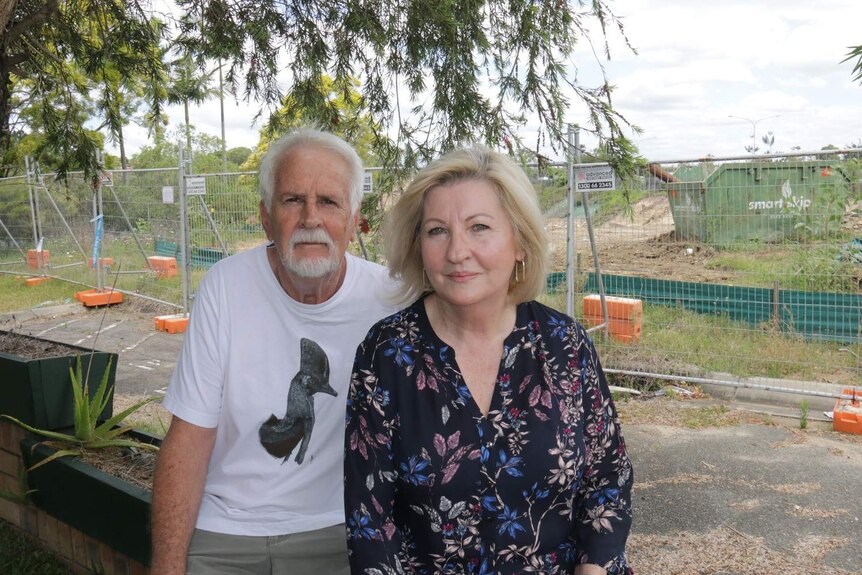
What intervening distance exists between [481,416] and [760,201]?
597 cm

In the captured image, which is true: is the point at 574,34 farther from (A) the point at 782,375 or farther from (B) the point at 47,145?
(A) the point at 782,375

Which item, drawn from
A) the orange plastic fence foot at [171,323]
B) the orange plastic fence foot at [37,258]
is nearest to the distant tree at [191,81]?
the orange plastic fence foot at [171,323]

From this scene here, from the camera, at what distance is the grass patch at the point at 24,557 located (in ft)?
13.0

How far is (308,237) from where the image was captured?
244cm

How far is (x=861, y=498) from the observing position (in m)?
5.28

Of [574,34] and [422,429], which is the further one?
[574,34]

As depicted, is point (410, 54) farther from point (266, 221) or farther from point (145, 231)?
point (145, 231)

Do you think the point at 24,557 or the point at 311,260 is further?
the point at 24,557

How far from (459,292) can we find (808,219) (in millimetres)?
5893

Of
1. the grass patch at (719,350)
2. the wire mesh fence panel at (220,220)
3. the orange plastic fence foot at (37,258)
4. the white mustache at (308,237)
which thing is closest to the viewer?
the white mustache at (308,237)

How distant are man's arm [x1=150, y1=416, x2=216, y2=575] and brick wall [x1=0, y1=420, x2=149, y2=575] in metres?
0.88

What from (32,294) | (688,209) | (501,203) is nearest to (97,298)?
(32,294)

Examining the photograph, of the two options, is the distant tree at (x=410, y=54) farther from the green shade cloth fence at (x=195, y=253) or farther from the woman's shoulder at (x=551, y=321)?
the green shade cloth fence at (x=195, y=253)

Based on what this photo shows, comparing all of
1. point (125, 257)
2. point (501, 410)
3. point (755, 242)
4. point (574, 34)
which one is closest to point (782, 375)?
point (755, 242)
